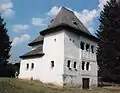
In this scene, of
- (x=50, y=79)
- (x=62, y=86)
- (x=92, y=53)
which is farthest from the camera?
(x=92, y=53)

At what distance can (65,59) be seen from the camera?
33594mm

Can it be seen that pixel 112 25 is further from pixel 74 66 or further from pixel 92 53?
pixel 74 66

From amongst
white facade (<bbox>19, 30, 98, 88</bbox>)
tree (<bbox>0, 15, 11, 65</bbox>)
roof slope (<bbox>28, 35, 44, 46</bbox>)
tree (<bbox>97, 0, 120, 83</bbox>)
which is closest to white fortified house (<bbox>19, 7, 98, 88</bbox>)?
white facade (<bbox>19, 30, 98, 88</bbox>)

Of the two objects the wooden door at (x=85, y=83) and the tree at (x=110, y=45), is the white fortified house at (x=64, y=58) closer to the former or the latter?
the wooden door at (x=85, y=83)

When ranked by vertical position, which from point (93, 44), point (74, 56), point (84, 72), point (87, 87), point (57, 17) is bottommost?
point (87, 87)

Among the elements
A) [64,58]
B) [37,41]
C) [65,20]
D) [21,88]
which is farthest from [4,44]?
[21,88]

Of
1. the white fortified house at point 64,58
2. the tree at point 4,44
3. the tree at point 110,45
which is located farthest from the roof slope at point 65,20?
the tree at point 4,44

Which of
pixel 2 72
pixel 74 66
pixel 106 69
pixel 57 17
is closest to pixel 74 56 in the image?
pixel 74 66

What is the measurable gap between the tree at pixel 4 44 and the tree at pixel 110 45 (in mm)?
21443

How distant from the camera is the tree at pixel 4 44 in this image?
52094 mm

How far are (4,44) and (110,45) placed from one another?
80.2 ft

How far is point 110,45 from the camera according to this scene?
1954 inches

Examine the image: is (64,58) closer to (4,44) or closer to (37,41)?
(37,41)

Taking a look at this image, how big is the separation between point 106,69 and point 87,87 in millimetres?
12408
